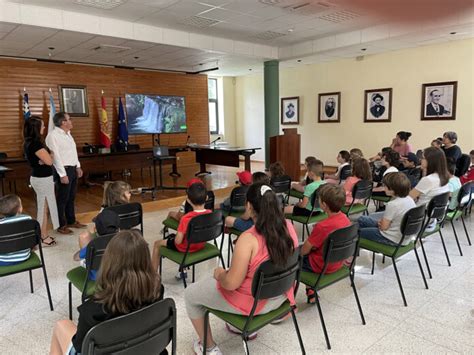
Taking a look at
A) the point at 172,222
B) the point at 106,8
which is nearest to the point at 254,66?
the point at 106,8

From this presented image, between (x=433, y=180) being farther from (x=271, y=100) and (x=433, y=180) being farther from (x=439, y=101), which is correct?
(x=271, y=100)

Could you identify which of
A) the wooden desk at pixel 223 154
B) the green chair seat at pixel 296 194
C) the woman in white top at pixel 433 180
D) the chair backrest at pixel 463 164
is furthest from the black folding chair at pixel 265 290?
the wooden desk at pixel 223 154

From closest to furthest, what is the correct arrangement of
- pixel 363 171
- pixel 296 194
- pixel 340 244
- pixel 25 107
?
pixel 340 244, pixel 363 171, pixel 296 194, pixel 25 107

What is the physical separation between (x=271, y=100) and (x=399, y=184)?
5789 mm

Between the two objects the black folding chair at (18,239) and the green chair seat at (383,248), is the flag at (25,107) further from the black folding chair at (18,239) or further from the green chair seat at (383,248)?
the green chair seat at (383,248)

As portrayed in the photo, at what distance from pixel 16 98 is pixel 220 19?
4.93m

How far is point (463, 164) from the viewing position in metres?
4.87

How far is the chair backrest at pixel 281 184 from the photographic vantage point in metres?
4.46

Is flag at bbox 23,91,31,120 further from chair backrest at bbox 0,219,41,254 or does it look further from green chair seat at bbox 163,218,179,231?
chair backrest at bbox 0,219,41,254

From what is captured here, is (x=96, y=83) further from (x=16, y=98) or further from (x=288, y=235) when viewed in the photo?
(x=288, y=235)

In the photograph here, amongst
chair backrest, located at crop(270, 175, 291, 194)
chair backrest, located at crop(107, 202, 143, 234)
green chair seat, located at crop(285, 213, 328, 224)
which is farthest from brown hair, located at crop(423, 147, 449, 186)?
chair backrest, located at crop(107, 202, 143, 234)

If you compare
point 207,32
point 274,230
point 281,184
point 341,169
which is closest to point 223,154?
point 207,32

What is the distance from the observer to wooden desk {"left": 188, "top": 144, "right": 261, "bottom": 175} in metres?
7.78

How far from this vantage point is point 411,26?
6.38 meters
